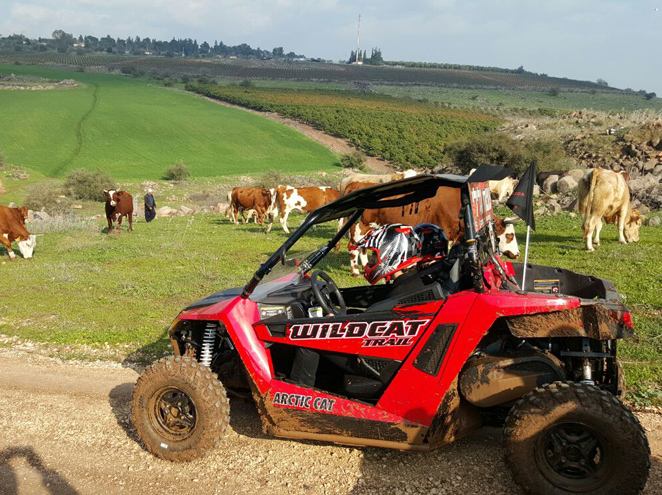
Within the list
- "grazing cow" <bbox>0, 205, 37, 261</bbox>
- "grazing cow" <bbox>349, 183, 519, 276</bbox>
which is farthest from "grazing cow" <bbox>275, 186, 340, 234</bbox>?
"grazing cow" <bbox>349, 183, 519, 276</bbox>

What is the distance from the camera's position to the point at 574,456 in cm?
452

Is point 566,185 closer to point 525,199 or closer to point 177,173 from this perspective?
point 525,199

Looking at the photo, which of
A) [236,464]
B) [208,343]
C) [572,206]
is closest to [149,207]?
[572,206]

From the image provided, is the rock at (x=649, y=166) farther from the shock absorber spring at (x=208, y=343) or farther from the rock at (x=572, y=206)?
the shock absorber spring at (x=208, y=343)

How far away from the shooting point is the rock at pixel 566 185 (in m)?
27.2

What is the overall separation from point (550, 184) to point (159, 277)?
19.7 meters

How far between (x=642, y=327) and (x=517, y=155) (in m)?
29.5

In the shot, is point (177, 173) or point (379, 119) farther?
point (379, 119)

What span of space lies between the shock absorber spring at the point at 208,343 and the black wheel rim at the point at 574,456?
3150 millimetres

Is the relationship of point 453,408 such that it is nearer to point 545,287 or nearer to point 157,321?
point 545,287

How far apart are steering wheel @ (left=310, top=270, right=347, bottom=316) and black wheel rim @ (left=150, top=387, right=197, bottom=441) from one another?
1582mm

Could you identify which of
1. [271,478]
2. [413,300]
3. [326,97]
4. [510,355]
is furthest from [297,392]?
[326,97]

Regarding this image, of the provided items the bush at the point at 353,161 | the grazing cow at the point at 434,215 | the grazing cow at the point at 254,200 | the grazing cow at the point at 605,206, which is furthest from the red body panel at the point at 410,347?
the bush at the point at 353,161

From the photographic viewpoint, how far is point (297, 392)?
17.8 feet
